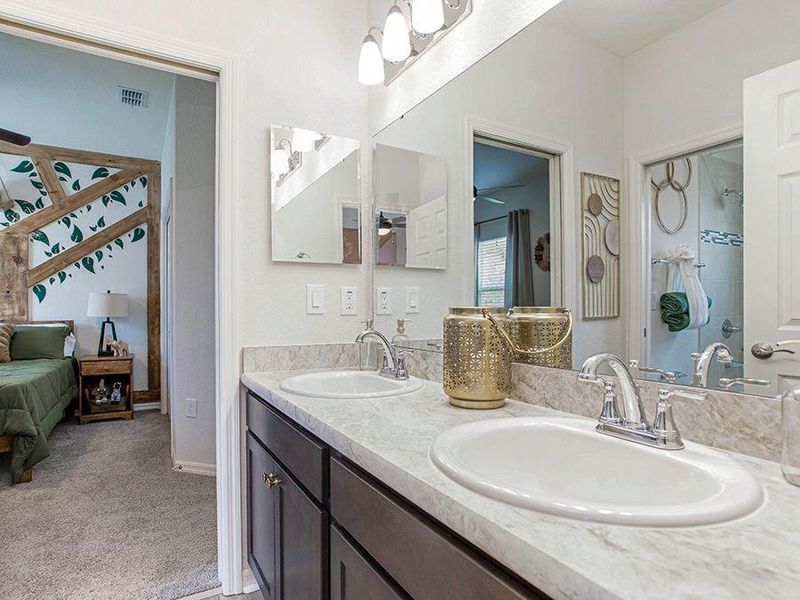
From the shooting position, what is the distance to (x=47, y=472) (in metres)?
3.03

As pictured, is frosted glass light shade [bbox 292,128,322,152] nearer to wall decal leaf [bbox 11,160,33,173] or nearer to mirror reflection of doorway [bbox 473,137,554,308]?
mirror reflection of doorway [bbox 473,137,554,308]

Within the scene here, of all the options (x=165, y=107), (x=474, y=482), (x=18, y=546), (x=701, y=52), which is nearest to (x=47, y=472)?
(x=18, y=546)

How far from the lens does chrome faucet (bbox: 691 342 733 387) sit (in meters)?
0.86

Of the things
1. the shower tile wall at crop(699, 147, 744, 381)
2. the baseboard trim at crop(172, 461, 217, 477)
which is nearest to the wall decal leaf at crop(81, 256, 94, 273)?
the baseboard trim at crop(172, 461, 217, 477)

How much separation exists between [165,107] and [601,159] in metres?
3.91

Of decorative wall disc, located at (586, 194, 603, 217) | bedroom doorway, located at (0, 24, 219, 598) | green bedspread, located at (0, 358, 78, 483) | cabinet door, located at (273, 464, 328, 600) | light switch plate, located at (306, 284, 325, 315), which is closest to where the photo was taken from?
cabinet door, located at (273, 464, 328, 600)

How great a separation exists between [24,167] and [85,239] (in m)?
0.86

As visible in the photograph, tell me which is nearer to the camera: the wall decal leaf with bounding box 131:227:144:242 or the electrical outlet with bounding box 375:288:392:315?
the electrical outlet with bounding box 375:288:392:315

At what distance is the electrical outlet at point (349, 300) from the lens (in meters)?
2.01

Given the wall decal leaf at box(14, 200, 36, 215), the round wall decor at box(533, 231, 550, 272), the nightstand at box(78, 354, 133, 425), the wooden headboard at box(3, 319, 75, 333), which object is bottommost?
the nightstand at box(78, 354, 133, 425)

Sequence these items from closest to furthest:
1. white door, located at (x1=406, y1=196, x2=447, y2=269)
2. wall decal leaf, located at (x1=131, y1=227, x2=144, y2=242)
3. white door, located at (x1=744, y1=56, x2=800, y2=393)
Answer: white door, located at (x1=744, y1=56, x2=800, y2=393)
white door, located at (x1=406, y1=196, x2=447, y2=269)
wall decal leaf, located at (x1=131, y1=227, x2=144, y2=242)

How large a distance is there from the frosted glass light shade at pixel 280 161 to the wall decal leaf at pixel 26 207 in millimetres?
4257

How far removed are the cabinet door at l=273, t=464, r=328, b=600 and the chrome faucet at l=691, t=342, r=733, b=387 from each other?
0.81m

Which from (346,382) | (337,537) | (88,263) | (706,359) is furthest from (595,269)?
(88,263)
